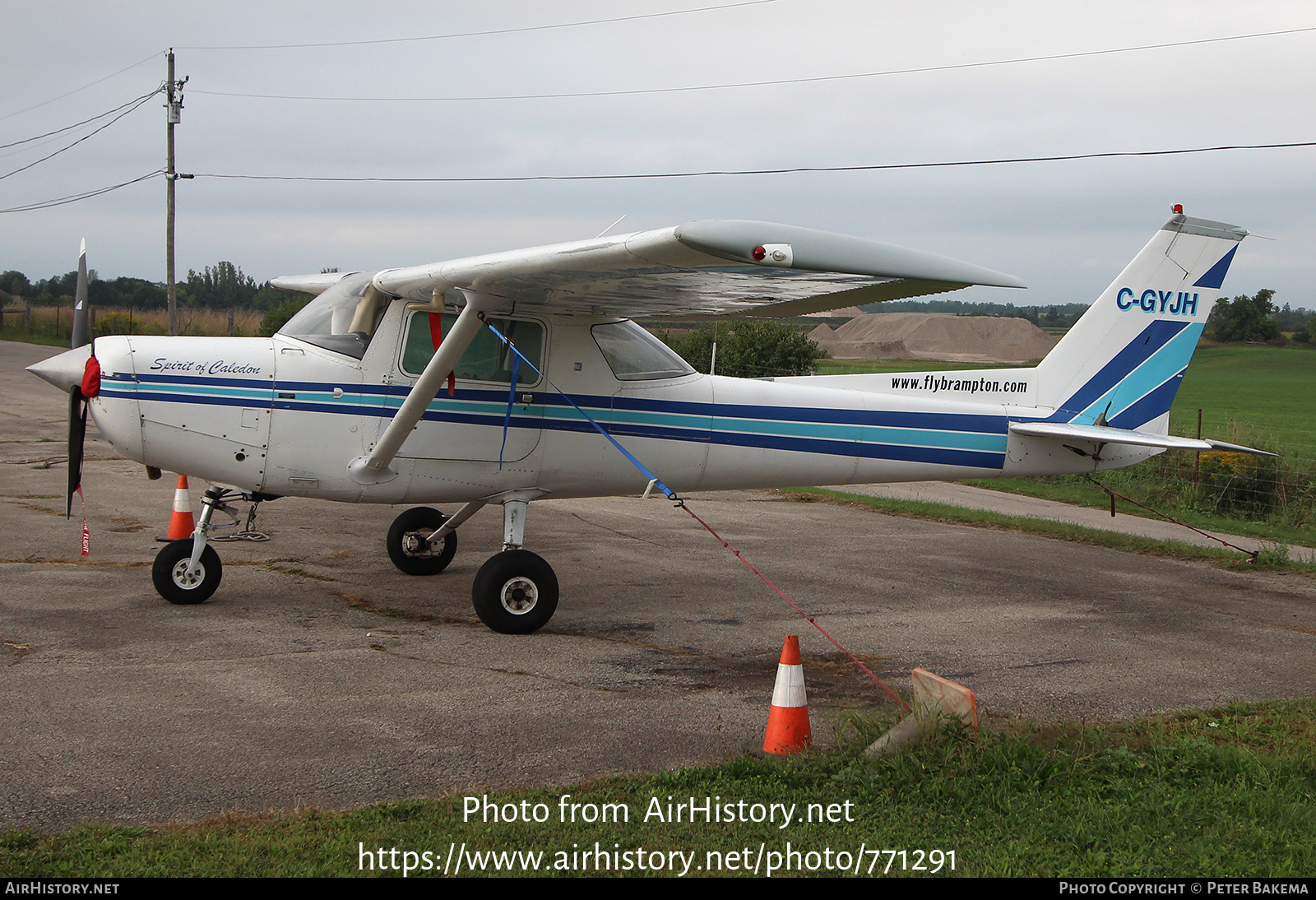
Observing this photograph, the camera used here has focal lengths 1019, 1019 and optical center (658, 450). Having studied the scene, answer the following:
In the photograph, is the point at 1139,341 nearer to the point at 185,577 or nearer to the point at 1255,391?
the point at 185,577

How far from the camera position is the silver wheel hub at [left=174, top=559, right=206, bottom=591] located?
7.39 m

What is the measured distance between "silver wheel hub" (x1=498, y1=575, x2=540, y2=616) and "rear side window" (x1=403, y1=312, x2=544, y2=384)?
1.56 m

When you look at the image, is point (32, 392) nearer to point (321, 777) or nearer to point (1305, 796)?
point (321, 777)

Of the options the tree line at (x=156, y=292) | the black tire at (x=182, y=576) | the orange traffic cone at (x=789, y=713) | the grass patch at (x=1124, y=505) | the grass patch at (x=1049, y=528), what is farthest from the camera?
the tree line at (x=156, y=292)

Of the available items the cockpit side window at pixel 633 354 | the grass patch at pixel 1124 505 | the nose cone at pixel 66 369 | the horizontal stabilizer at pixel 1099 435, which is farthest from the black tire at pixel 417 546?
the grass patch at pixel 1124 505

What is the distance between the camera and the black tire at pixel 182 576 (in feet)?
24.1

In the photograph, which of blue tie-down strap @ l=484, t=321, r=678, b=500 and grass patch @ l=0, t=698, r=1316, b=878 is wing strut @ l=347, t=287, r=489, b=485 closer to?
blue tie-down strap @ l=484, t=321, r=678, b=500

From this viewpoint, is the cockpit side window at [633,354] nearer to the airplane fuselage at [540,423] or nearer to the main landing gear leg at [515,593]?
the airplane fuselage at [540,423]

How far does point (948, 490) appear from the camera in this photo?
17.2 m

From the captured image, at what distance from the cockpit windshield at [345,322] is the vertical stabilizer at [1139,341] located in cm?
605

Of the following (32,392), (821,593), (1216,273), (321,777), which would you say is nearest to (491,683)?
(321,777)

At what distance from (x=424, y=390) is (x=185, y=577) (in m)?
2.31

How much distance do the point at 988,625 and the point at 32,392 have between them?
2335 centimetres

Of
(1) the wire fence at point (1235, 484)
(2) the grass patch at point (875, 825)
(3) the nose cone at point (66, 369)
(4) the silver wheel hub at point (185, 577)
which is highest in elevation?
(3) the nose cone at point (66, 369)
